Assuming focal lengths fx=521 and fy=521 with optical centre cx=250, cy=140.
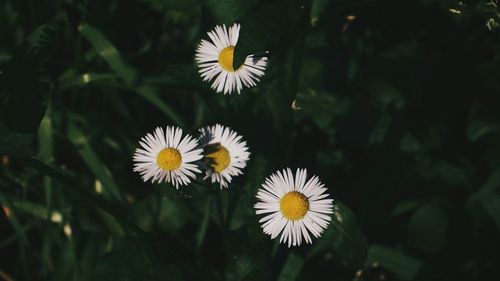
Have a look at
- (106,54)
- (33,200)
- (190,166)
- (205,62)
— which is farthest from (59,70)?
(190,166)

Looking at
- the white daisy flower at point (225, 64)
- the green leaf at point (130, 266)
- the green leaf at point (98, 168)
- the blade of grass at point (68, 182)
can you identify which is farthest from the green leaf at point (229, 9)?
the green leaf at point (98, 168)

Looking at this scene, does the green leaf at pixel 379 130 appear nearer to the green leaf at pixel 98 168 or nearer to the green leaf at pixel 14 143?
the green leaf at pixel 98 168

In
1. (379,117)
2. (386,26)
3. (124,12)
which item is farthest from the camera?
(124,12)

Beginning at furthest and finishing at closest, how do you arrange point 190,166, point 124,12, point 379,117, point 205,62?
Result: point 124,12 → point 379,117 → point 205,62 → point 190,166

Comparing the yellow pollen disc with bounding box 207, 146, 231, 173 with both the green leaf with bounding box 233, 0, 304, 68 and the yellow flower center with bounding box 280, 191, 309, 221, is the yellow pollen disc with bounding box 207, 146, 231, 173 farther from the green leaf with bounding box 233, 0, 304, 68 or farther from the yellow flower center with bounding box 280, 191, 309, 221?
the green leaf with bounding box 233, 0, 304, 68

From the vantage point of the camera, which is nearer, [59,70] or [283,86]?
[283,86]

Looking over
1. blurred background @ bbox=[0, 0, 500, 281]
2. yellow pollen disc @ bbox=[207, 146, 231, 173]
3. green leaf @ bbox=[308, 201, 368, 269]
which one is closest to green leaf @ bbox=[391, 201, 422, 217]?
blurred background @ bbox=[0, 0, 500, 281]

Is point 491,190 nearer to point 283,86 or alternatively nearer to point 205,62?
point 283,86
